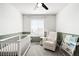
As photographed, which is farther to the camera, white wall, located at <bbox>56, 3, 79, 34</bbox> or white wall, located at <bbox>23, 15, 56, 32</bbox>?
white wall, located at <bbox>23, 15, 56, 32</bbox>

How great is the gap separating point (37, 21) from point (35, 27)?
1.57ft

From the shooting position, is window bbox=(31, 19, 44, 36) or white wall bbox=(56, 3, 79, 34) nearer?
white wall bbox=(56, 3, 79, 34)

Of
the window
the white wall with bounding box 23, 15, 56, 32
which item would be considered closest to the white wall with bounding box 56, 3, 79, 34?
the white wall with bounding box 23, 15, 56, 32

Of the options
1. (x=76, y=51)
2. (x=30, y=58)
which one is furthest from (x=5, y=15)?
(x=76, y=51)

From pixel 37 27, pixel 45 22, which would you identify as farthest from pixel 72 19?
pixel 37 27

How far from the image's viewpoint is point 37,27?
215 inches

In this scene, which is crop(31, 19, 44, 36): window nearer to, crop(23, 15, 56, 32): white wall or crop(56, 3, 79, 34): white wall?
crop(23, 15, 56, 32): white wall

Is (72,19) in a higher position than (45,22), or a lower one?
lower

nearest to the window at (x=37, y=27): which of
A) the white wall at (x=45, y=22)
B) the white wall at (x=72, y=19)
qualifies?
the white wall at (x=45, y=22)

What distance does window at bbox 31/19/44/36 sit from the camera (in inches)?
214

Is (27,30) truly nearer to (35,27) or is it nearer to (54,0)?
(35,27)

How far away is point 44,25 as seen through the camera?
5.46 m

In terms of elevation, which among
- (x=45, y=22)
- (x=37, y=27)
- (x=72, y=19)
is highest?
(x=45, y=22)

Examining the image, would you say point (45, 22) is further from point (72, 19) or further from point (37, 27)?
point (72, 19)
